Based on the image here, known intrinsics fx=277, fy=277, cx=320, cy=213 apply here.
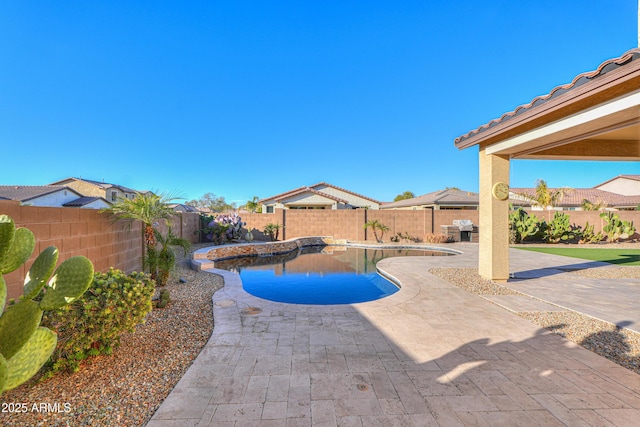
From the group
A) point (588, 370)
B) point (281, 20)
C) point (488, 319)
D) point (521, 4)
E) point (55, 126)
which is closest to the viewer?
point (588, 370)

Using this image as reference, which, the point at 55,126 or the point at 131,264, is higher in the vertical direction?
the point at 55,126

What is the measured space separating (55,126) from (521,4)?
29483 millimetres

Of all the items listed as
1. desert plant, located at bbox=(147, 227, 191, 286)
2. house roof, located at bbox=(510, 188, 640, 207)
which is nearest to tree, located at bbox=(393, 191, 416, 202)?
house roof, located at bbox=(510, 188, 640, 207)

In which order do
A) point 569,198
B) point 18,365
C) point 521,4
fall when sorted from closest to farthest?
point 18,365 < point 521,4 < point 569,198

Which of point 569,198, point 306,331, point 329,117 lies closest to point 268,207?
point 329,117

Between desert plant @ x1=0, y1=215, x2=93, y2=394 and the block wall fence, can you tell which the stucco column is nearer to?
desert plant @ x1=0, y1=215, x2=93, y2=394

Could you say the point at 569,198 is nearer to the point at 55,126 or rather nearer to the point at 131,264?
the point at 131,264

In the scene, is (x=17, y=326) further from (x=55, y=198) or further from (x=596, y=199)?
(x=596, y=199)

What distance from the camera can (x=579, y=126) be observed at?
462 cm

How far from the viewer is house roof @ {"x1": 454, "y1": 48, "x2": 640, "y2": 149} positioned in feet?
10.8

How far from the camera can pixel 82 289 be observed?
2223mm

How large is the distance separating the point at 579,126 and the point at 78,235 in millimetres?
8582

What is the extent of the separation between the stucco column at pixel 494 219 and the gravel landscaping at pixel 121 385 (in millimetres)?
6528

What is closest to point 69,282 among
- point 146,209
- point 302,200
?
point 146,209
